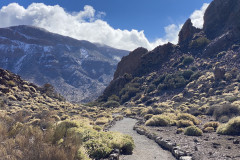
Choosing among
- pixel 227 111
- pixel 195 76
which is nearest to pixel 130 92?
pixel 195 76

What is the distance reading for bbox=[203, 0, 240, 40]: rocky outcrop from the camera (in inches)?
2093

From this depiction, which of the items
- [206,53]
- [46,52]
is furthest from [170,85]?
[46,52]

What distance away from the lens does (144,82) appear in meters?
55.2

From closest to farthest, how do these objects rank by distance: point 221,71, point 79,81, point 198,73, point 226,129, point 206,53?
point 226,129 < point 221,71 < point 198,73 < point 206,53 < point 79,81

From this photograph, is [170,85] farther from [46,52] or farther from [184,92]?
[46,52]

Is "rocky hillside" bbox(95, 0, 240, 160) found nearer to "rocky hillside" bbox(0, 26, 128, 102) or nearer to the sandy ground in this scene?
the sandy ground

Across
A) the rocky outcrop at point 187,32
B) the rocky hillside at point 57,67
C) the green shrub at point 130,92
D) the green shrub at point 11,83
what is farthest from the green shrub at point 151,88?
the rocky hillside at point 57,67

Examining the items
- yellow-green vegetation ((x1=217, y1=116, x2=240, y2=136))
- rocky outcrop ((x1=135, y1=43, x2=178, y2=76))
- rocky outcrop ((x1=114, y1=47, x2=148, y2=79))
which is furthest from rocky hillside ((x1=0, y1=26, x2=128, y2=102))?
yellow-green vegetation ((x1=217, y1=116, x2=240, y2=136))

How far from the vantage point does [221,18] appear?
58.5m

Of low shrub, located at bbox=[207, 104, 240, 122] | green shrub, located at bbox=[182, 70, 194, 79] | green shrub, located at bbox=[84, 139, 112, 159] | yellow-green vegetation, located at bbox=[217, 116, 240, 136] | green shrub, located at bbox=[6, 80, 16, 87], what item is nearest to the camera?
green shrub, located at bbox=[84, 139, 112, 159]

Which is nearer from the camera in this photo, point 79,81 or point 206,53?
point 206,53

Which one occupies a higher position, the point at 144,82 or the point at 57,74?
the point at 57,74

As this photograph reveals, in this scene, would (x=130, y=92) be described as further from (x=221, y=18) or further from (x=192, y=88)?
(x=221, y=18)

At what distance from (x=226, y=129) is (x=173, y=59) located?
151ft
